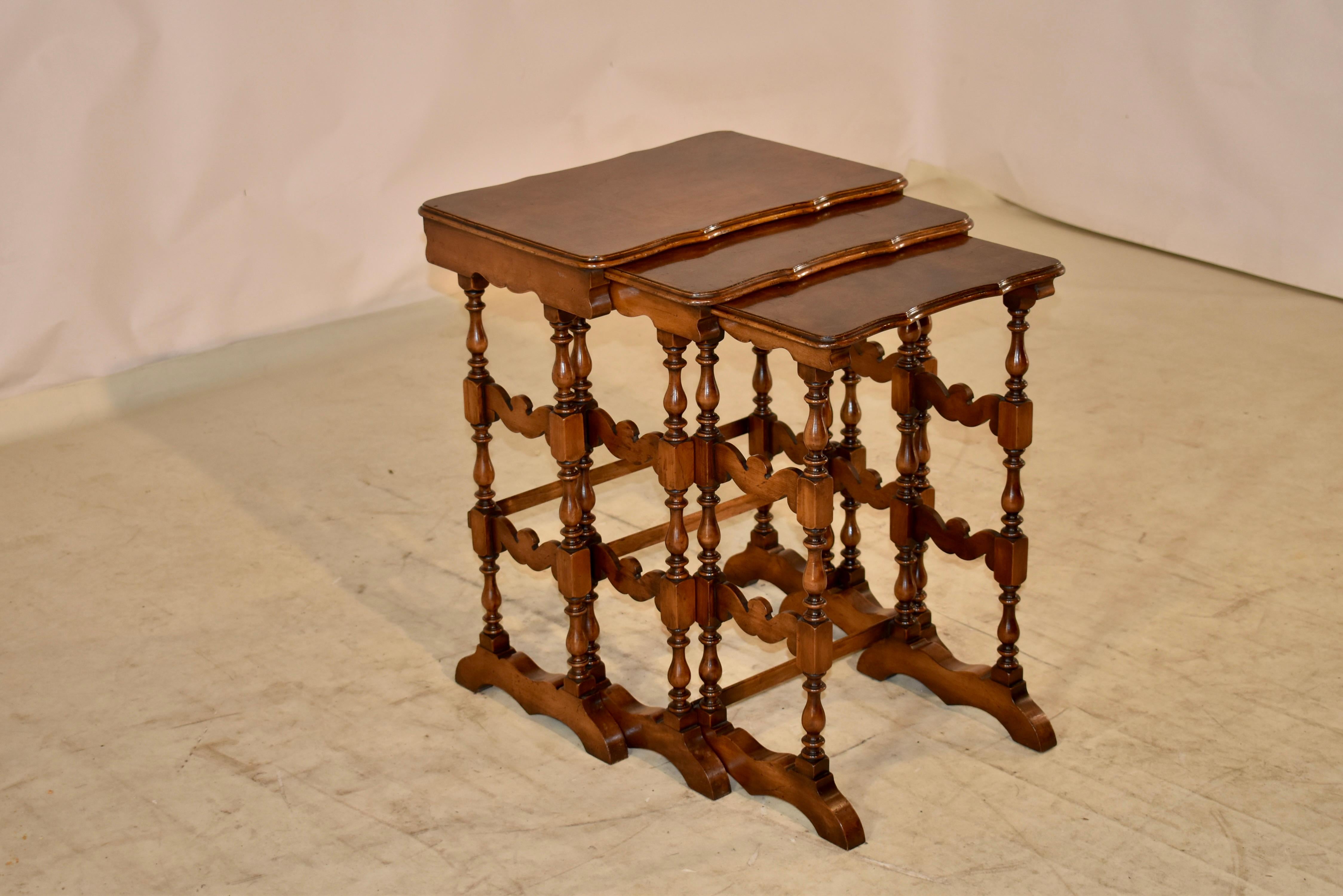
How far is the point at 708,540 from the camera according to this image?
10.7 ft

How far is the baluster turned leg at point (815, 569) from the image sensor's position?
300 cm

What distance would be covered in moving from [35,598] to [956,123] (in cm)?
494

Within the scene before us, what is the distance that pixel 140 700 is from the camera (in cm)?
384

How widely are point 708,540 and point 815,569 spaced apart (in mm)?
268

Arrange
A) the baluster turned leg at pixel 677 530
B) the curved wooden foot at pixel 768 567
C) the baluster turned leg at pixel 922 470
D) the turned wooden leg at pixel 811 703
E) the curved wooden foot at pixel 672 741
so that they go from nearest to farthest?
the turned wooden leg at pixel 811 703
the baluster turned leg at pixel 677 530
the curved wooden foot at pixel 672 741
the baluster turned leg at pixel 922 470
the curved wooden foot at pixel 768 567

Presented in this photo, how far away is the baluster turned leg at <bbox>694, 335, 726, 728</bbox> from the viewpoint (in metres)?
3.14

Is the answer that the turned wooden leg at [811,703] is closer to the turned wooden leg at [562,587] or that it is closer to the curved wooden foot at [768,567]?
the turned wooden leg at [562,587]

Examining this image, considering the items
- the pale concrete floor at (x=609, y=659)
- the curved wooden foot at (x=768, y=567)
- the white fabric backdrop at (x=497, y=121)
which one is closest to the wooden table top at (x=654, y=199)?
the curved wooden foot at (x=768, y=567)

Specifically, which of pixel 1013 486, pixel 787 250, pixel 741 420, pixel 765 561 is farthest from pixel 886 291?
pixel 765 561

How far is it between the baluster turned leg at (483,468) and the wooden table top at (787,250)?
45 cm

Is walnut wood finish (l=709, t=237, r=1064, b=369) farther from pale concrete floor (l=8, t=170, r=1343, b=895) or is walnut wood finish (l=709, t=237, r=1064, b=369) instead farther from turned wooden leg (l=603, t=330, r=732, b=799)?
pale concrete floor (l=8, t=170, r=1343, b=895)

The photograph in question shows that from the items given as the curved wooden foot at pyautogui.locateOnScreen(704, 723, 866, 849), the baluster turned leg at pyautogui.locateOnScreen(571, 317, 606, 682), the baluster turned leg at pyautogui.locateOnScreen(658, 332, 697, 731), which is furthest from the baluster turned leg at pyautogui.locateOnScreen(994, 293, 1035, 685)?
the baluster turned leg at pyautogui.locateOnScreen(571, 317, 606, 682)

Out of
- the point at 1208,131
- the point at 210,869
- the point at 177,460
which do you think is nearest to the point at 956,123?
the point at 1208,131

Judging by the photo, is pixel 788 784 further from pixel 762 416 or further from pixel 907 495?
pixel 762 416
